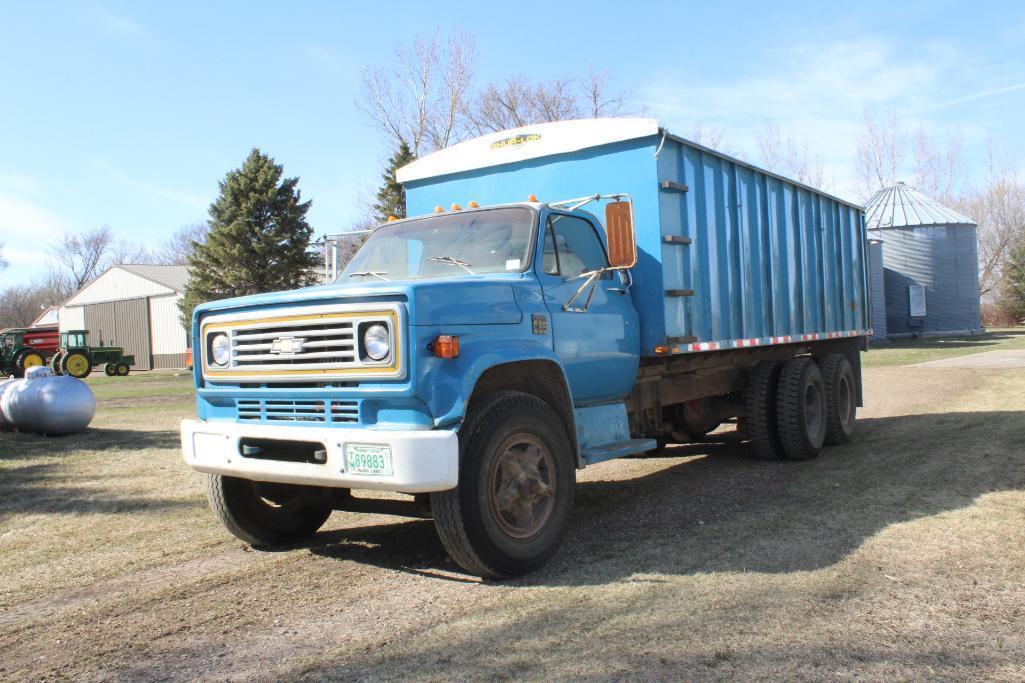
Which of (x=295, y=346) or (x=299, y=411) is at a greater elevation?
(x=295, y=346)

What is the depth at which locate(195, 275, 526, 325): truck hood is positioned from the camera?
4.41 m

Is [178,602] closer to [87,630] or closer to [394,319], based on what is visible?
[87,630]

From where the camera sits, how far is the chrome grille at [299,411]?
461 centimetres

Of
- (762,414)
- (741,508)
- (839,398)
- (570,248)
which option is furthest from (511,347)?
(839,398)

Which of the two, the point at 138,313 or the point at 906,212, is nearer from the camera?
the point at 906,212

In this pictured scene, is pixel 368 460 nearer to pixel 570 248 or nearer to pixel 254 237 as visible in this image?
pixel 570 248

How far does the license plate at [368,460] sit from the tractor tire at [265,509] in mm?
1224

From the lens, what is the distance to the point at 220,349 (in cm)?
520

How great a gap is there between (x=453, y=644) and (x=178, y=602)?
5.84 feet

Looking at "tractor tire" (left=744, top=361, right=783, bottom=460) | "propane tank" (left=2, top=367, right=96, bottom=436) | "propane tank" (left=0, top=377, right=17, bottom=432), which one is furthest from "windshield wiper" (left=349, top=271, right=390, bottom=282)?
"propane tank" (left=0, top=377, right=17, bottom=432)

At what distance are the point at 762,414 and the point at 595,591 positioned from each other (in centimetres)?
479

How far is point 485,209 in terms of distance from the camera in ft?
19.5

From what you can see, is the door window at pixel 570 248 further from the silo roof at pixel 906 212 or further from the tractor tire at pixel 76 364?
the silo roof at pixel 906 212

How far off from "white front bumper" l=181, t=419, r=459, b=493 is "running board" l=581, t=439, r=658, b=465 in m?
1.51
